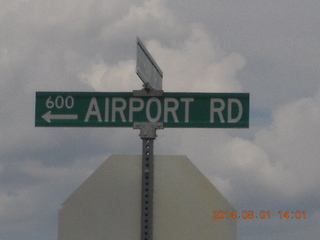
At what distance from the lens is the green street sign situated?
29.2 ft

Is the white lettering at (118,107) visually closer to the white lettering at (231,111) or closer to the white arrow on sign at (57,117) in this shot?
the white arrow on sign at (57,117)

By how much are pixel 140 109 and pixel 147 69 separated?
40cm

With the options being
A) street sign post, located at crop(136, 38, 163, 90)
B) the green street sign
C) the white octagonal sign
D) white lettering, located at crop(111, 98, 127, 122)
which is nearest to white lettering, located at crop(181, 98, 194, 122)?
the green street sign

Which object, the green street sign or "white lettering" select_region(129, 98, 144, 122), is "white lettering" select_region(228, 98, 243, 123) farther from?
"white lettering" select_region(129, 98, 144, 122)

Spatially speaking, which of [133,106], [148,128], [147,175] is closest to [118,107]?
[133,106]

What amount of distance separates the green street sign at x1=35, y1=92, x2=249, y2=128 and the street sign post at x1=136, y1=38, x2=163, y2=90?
0.80 feet

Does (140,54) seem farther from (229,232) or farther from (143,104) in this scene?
(229,232)

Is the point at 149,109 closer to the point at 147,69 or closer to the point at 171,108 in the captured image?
the point at 171,108

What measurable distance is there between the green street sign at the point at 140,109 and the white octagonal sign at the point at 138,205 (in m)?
0.61

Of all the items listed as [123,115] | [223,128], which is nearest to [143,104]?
[123,115]

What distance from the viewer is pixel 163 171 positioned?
8.43 m

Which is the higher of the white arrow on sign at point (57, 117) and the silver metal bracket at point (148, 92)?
the silver metal bracket at point (148, 92)

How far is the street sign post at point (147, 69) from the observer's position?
27.7 ft

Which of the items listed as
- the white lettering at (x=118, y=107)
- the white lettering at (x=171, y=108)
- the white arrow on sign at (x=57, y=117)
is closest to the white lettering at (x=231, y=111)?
the white lettering at (x=171, y=108)
